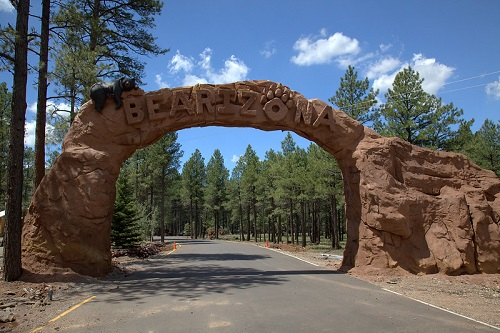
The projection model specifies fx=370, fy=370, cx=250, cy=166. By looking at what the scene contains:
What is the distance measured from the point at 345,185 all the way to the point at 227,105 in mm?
5668

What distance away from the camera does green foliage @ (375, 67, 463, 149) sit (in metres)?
23.5

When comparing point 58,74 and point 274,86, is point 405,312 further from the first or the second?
point 58,74

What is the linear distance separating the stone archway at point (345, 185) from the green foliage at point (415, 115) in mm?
9736

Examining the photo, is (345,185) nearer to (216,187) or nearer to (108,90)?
(108,90)

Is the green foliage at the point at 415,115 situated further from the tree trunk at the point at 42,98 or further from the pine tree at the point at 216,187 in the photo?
the pine tree at the point at 216,187

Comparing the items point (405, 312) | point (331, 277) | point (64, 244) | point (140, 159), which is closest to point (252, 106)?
point (331, 277)

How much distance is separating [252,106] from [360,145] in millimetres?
4398

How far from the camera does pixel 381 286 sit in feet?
34.4

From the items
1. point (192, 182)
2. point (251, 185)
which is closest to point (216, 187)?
point (192, 182)

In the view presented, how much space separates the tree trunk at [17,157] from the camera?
10531 millimetres

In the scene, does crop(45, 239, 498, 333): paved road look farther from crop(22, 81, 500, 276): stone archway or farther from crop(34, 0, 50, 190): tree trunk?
crop(34, 0, 50, 190): tree trunk

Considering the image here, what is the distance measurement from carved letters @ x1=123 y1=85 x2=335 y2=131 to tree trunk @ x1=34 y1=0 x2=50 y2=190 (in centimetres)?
347

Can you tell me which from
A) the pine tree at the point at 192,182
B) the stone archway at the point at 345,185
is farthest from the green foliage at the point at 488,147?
the pine tree at the point at 192,182

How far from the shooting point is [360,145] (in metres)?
14.2
